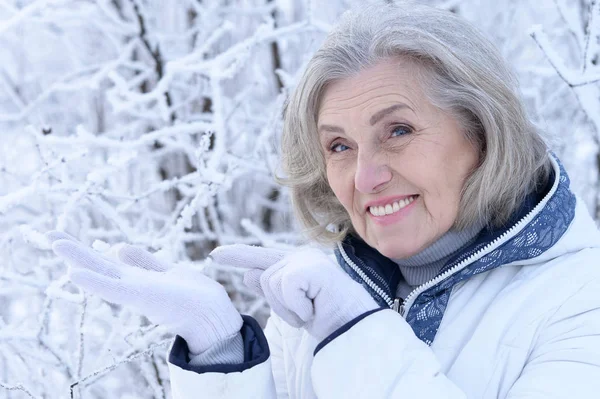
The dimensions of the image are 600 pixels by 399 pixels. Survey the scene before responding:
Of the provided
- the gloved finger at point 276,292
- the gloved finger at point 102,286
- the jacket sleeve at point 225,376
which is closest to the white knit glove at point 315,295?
the gloved finger at point 276,292

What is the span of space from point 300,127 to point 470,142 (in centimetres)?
53

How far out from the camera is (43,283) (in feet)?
8.52

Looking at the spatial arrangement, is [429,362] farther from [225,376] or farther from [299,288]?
[225,376]

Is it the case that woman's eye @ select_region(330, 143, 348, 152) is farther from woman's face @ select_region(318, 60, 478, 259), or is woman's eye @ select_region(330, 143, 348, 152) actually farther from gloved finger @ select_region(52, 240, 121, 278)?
gloved finger @ select_region(52, 240, 121, 278)

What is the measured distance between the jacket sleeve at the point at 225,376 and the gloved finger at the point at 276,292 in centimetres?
10

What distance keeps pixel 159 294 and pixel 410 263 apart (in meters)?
0.71

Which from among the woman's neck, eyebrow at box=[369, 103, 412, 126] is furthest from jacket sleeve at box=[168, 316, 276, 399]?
eyebrow at box=[369, 103, 412, 126]

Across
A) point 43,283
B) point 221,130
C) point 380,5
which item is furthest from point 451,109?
point 43,283

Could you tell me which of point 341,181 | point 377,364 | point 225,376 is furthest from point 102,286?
point 341,181

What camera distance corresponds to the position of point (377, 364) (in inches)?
57.8

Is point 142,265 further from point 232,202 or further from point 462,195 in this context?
point 232,202

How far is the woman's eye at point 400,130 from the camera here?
5.80ft

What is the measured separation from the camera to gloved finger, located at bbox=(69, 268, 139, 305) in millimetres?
1469

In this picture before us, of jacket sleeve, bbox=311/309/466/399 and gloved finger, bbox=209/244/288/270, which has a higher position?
gloved finger, bbox=209/244/288/270
